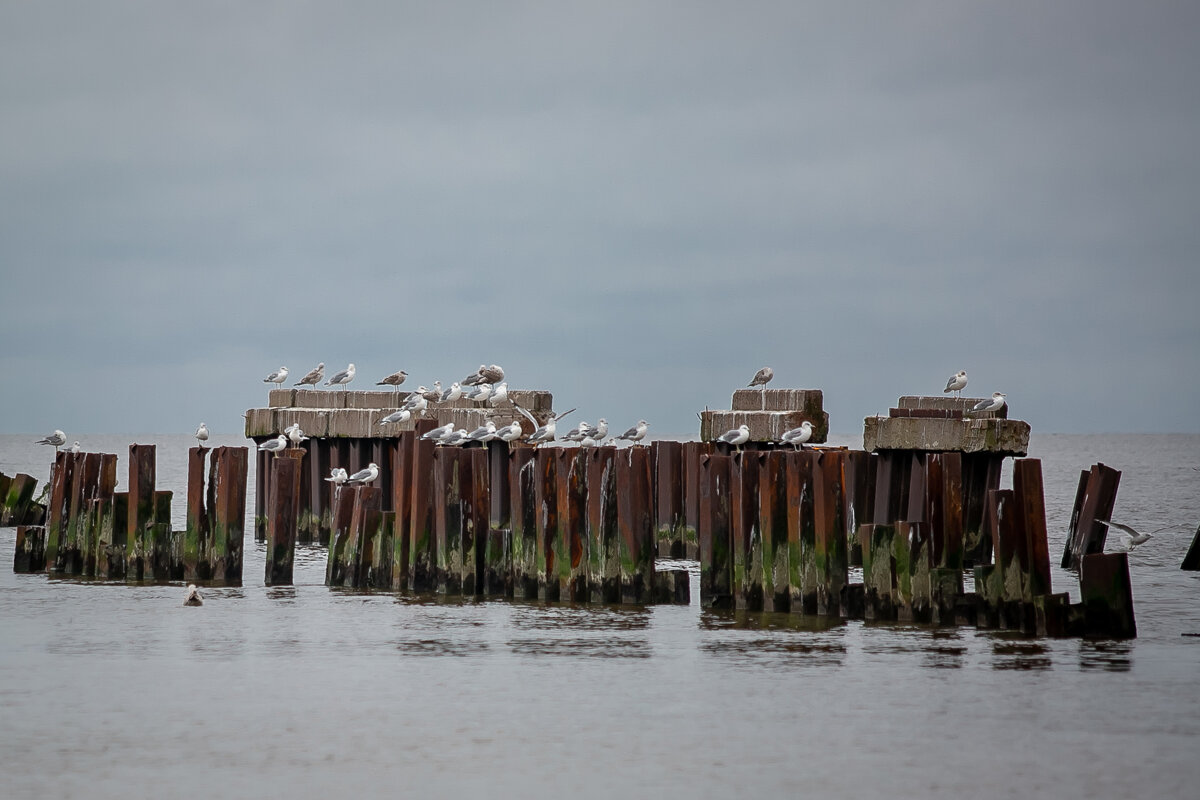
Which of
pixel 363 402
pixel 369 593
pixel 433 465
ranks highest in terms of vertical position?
pixel 363 402

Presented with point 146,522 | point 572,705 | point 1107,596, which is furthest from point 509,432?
point 1107,596

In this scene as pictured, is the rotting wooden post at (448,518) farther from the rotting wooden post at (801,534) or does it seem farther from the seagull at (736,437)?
the seagull at (736,437)

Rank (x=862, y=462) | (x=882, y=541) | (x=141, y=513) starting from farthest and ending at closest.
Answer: (x=862, y=462) → (x=141, y=513) → (x=882, y=541)

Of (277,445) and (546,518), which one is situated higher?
(277,445)

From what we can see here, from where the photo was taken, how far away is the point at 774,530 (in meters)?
16.1

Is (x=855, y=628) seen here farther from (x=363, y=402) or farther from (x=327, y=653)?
(x=363, y=402)

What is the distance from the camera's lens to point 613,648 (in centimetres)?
1577

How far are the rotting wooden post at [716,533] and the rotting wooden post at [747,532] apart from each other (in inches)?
17.3

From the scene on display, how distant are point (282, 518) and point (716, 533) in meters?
6.04

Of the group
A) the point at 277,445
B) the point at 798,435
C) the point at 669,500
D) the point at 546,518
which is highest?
the point at 277,445

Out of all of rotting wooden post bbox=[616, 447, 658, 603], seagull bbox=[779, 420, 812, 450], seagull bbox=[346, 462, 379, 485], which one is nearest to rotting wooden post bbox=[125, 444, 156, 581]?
seagull bbox=[346, 462, 379, 485]

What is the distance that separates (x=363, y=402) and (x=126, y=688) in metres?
19.6

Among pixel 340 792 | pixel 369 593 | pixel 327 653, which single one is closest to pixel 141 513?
pixel 369 593

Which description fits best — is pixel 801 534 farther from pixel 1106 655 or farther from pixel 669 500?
pixel 669 500
